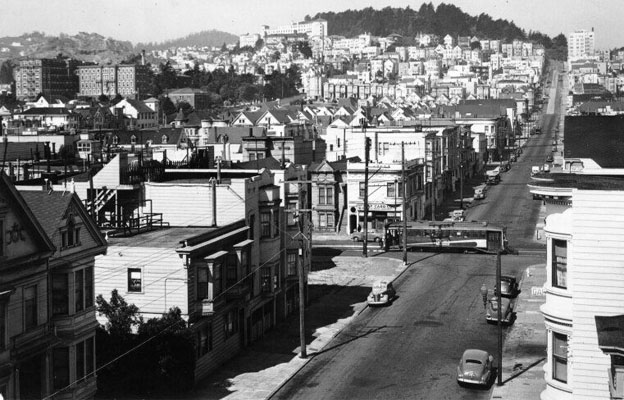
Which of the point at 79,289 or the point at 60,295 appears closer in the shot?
the point at 60,295

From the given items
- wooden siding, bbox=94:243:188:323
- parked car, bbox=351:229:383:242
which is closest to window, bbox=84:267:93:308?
wooden siding, bbox=94:243:188:323

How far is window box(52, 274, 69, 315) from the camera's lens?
2906 cm

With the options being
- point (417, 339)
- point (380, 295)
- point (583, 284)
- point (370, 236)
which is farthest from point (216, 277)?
point (370, 236)

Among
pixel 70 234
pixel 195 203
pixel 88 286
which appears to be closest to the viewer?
pixel 70 234

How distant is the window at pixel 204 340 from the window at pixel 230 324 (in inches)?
72.1

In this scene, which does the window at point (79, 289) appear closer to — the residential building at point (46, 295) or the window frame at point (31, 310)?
the residential building at point (46, 295)

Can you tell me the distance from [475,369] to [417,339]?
7.87 m

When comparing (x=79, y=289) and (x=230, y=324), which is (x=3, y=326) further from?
(x=230, y=324)

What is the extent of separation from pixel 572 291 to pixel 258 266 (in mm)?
25321

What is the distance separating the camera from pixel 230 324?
139 feet

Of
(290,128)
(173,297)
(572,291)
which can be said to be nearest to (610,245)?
(572,291)

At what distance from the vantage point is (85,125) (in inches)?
6526

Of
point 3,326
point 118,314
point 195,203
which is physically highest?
point 195,203

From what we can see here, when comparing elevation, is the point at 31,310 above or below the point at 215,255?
below
